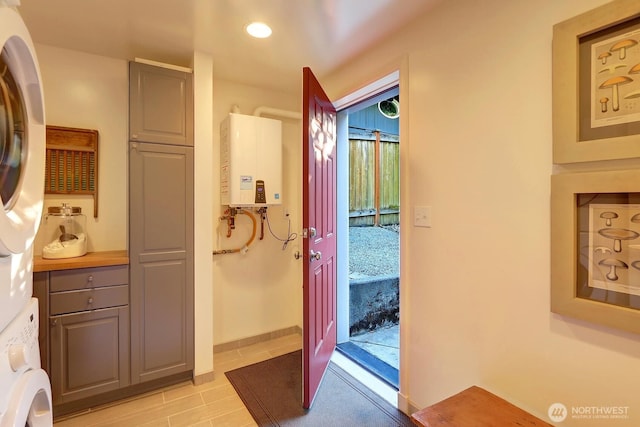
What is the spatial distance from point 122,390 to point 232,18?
239 centimetres

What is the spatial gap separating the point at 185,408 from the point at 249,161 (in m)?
1.72

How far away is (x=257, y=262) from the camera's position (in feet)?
9.11

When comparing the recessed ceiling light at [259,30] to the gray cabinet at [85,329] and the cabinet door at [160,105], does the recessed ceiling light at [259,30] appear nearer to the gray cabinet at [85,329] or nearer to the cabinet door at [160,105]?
the cabinet door at [160,105]

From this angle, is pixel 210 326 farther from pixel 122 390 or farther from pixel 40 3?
pixel 40 3

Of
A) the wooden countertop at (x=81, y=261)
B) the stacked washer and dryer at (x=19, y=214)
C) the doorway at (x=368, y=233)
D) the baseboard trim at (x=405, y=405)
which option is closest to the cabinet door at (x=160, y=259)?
the wooden countertop at (x=81, y=261)

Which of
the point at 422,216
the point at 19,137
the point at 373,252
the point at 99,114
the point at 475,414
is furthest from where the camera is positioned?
the point at 373,252

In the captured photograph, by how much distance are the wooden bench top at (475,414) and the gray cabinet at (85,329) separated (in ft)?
5.88

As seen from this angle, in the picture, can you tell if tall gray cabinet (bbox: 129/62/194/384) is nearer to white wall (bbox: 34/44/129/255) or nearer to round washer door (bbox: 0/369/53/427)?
white wall (bbox: 34/44/129/255)

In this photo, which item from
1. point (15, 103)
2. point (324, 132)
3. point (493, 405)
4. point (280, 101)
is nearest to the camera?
point (15, 103)

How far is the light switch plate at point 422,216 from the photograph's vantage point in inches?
65.7

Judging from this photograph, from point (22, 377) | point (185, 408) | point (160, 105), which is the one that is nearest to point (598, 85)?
point (22, 377)

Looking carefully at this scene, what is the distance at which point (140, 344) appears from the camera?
77.3 inches

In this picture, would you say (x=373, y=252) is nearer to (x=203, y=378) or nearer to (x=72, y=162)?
(x=203, y=378)

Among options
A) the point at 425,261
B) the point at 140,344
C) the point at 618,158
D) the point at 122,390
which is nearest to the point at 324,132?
the point at 425,261
